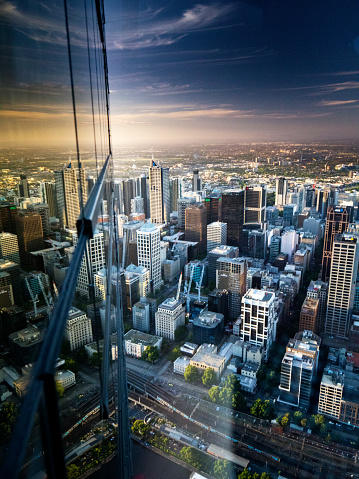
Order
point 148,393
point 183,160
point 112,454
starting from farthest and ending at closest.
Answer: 1. point 183,160
2. point 148,393
3. point 112,454

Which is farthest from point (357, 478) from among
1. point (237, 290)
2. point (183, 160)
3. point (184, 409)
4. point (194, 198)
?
point (194, 198)

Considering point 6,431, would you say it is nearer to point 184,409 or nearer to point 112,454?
point 112,454

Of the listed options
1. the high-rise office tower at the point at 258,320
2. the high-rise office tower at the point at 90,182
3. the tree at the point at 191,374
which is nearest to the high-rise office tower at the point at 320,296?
the high-rise office tower at the point at 258,320

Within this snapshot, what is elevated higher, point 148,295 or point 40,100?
point 40,100

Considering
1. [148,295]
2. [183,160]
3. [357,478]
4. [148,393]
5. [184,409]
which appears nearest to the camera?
[357,478]

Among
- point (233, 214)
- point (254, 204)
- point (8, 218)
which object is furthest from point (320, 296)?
point (8, 218)

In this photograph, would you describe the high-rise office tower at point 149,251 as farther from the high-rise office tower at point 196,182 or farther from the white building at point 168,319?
the high-rise office tower at point 196,182
